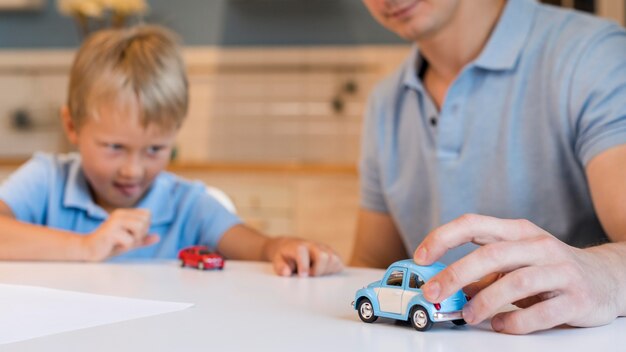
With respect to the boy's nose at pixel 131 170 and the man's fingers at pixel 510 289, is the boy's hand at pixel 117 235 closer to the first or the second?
the boy's nose at pixel 131 170

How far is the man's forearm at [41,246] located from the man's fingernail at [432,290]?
2.62 feet

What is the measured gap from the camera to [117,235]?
1.33 meters

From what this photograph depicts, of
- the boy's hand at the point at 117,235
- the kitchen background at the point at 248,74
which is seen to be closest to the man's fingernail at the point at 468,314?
the boy's hand at the point at 117,235

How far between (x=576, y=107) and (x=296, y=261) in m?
0.55

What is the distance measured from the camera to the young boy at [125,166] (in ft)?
5.39

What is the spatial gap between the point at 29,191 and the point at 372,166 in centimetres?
76

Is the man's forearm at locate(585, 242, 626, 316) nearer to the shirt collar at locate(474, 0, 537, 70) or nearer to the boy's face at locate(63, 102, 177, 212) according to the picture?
the shirt collar at locate(474, 0, 537, 70)

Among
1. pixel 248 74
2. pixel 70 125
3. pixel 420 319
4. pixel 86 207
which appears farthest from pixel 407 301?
pixel 248 74

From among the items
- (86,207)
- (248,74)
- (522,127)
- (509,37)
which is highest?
(509,37)

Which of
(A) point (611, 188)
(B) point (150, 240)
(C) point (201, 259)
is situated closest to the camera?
(A) point (611, 188)

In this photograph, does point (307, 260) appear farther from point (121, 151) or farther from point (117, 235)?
point (121, 151)

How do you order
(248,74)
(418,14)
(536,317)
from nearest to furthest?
1. (536,317)
2. (418,14)
3. (248,74)

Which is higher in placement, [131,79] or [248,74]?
[131,79]

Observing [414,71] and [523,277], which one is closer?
[523,277]
